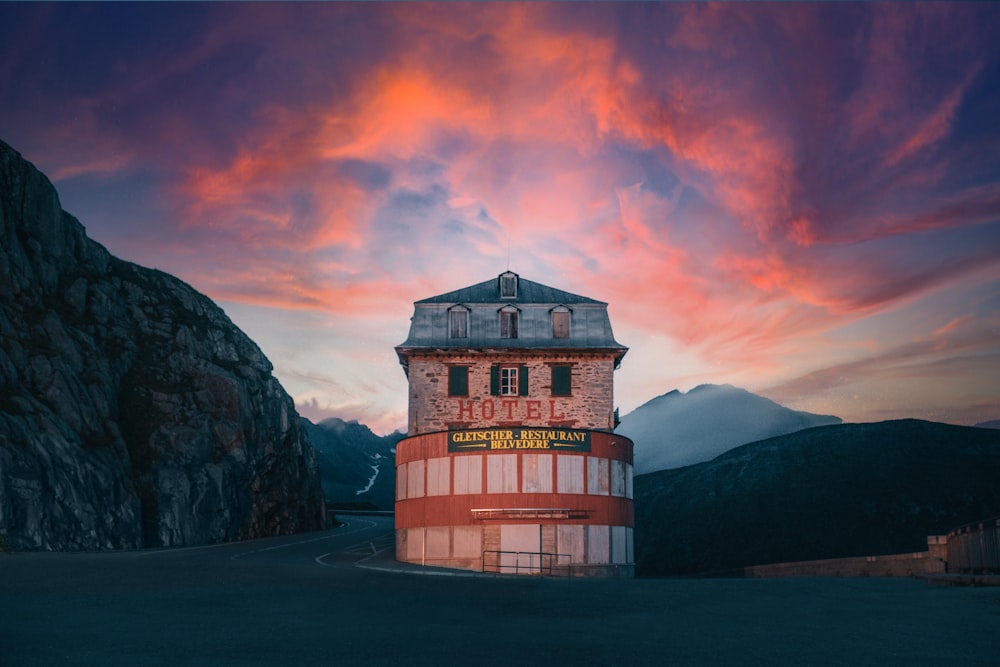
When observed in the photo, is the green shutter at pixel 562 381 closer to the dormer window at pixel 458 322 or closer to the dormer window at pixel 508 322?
the dormer window at pixel 508 322

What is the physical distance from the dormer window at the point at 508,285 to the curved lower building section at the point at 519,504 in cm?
1561

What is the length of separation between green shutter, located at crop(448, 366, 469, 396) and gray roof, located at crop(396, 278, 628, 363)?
4.03ft

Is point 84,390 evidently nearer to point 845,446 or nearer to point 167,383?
point 167,383

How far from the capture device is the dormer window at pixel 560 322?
45.7 metres

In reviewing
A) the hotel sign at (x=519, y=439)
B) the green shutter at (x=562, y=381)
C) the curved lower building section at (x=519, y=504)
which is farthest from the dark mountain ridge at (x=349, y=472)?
the hotel sign at (x=519, y=439)

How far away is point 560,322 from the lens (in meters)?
45.9

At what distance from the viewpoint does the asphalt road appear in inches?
388

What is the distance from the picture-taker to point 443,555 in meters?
31.7

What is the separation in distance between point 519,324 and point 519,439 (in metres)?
14.6

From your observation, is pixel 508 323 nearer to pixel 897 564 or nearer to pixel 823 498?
pixel 897 564

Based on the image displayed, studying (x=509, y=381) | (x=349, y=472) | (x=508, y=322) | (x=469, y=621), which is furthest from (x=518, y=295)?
(x=349, y=472)

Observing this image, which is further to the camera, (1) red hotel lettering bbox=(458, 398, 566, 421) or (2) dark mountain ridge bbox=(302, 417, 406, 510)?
(2) dark mountain ridge bbox=(302, 417, 406, 510)

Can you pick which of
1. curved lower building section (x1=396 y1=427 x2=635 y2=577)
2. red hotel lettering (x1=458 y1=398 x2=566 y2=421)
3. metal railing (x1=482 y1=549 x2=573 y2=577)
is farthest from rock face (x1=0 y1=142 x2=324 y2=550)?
metal railing (x1=482 y1=549 x2=573 y2=577)

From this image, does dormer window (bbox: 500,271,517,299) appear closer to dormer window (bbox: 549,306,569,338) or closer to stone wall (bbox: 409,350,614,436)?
dormer window (bbox: 549,306,569,338)
